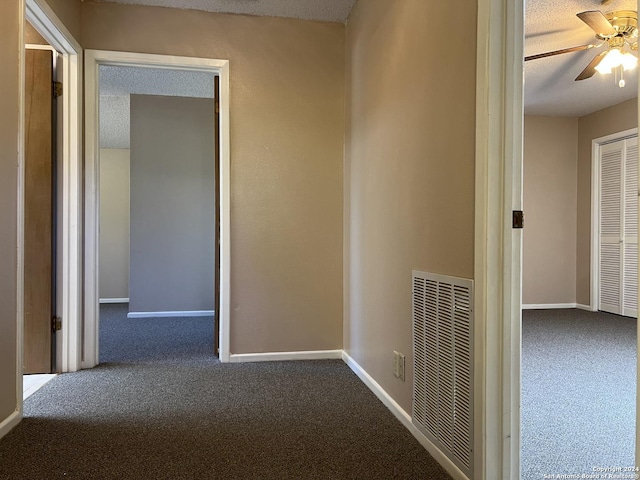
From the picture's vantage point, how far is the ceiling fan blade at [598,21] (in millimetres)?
2613

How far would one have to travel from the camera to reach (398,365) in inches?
84.0

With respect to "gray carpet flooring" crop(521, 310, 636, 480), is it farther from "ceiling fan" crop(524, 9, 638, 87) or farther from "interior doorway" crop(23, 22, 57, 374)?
"interior doorway" crop(23, 22, 57, 374)

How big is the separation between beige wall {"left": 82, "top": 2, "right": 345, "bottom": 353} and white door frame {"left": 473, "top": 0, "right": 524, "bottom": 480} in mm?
1862

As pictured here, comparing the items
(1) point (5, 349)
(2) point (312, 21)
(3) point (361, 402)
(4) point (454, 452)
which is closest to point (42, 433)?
(1) point (5, 349)

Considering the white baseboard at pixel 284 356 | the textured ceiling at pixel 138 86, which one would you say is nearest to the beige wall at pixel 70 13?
the textured ceiling at pixel 138 86

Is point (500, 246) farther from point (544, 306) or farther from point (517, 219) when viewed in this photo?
point (544, 306)

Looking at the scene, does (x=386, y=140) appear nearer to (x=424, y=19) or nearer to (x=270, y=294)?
(x=424, y=19)

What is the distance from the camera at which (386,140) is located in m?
2.33

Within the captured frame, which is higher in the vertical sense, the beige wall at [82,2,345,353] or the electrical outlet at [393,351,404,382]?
the beige wall at [82,2,345,353]

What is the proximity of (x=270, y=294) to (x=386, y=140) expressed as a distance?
1429mm

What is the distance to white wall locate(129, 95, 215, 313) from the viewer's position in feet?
16.4

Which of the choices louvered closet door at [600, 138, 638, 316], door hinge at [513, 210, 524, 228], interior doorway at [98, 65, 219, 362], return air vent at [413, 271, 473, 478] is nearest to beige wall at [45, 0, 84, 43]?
interior doorway at [98, 65, 219, 362]

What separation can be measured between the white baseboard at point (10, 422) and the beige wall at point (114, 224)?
4.80 meters

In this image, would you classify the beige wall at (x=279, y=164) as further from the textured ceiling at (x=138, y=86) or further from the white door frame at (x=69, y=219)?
the textured ceiling at (x=138, y=86)
